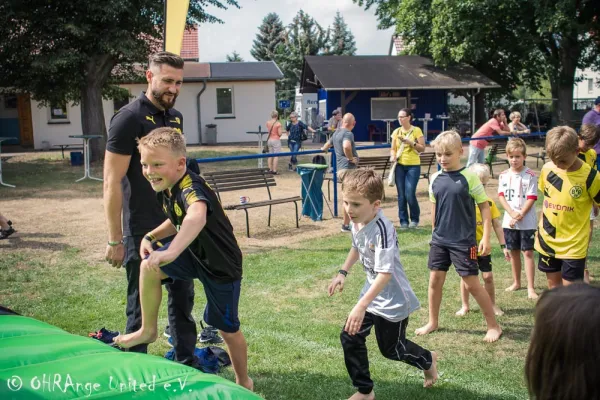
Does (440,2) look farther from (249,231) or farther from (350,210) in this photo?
(350,210)

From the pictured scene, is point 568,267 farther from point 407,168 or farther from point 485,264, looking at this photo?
point 407,168

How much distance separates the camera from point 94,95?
77.0 feet

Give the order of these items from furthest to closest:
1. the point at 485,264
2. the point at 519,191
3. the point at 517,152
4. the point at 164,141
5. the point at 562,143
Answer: the point at 519,191 → the point at 517,152 → the point at 485,264 → the point at 562,143 → the point at 164,141

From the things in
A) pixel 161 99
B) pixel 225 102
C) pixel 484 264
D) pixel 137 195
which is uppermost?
pixel 225 102

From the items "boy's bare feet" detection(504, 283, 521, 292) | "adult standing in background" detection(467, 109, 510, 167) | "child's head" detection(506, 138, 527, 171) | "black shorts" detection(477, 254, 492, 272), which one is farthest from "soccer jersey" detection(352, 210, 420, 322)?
"adult standing in background" detection(467, 109, 510, 167)

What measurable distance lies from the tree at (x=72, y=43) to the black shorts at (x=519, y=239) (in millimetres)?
17553

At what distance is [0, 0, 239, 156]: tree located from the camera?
21.0m

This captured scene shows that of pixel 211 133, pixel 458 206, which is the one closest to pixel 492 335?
pixel 458 206

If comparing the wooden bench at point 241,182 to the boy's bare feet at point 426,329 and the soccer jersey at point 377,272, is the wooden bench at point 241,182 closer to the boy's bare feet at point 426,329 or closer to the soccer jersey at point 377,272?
the boy's bare feet at point 426,329

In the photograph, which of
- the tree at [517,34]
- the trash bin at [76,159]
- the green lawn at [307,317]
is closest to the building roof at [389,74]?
the tree at [517,34]

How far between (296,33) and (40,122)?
47742 millimetres

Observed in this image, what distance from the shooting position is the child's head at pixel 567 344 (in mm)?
1633

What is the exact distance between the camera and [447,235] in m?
5.34

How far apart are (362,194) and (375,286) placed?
0.58 metres
